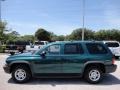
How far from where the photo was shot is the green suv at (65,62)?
367 inches

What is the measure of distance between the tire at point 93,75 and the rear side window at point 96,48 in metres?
0.70

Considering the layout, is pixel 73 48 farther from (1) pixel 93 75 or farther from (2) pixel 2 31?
(2) pixel 2 31

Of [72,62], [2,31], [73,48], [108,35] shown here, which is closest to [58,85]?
[72,62]

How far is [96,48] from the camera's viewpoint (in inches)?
380

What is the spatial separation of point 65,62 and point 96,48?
151 centimetres

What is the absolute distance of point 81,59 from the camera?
9336 millimetres

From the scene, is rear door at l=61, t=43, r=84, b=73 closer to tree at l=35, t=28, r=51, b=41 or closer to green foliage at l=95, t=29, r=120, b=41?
green foliage at l=95, t=29, r=120, b=41

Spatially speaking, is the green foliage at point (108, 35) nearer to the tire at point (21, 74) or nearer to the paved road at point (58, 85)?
the paved road at point (58, 85)

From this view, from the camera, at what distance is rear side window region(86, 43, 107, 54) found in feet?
31.4

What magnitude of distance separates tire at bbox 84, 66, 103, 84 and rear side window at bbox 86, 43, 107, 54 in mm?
698

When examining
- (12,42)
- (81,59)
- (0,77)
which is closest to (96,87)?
(81,59)

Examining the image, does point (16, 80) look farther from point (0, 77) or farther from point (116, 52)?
point (116, 52)

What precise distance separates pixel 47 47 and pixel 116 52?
13.3m

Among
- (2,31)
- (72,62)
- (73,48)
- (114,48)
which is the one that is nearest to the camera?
(72,62)
